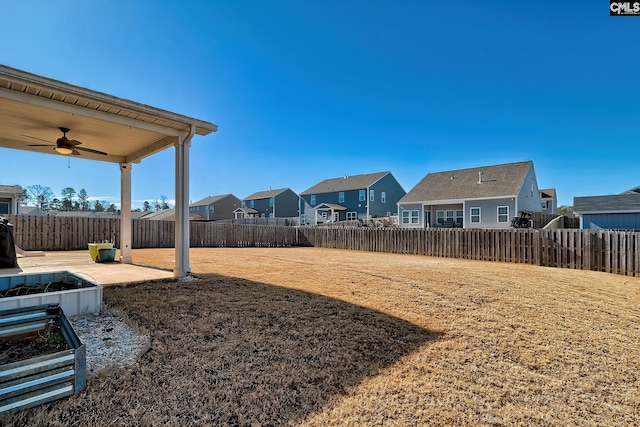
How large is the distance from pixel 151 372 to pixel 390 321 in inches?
99.7

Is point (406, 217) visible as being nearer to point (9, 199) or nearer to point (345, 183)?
point (345, 183)

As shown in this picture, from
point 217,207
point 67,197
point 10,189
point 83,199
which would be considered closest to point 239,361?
point 10,189

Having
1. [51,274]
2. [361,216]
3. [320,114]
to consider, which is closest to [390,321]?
[51,274]

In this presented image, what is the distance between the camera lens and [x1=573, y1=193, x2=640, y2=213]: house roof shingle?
14.9 metres

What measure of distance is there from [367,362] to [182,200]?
4725 millimetres

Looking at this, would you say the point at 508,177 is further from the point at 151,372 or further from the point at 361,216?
the point at 151,372

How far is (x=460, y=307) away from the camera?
4.25 m

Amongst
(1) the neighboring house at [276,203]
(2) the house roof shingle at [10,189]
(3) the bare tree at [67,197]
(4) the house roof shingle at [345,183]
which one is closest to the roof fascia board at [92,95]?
(2) the house roof shingle at [10,189]

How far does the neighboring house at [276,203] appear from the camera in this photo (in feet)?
121

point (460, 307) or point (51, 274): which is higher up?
point (51, 274)

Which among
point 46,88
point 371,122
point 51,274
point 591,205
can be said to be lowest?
point 51,274

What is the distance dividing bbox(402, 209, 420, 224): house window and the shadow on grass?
66.3 feet

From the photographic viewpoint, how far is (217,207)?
41688 mm

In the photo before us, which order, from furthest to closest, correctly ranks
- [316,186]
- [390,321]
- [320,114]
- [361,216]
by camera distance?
[316,186], [361,216], [320,114], [390,321]
